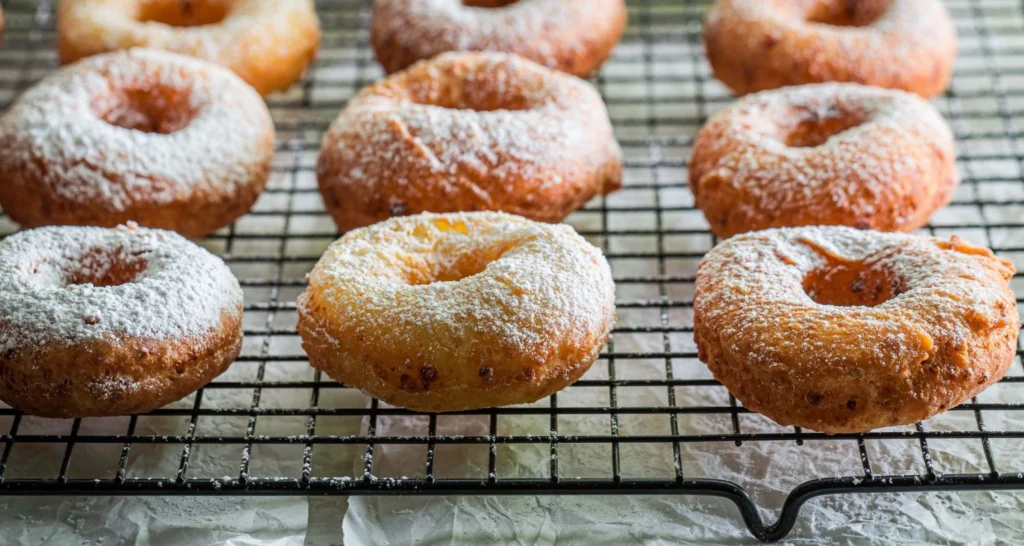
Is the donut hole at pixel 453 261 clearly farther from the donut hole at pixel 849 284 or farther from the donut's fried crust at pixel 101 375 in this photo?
the donut hole at pixel 849 284

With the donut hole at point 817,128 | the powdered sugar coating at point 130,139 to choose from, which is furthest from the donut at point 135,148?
the donut hole at point 817,128

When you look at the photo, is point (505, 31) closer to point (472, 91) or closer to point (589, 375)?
point (472, 91)

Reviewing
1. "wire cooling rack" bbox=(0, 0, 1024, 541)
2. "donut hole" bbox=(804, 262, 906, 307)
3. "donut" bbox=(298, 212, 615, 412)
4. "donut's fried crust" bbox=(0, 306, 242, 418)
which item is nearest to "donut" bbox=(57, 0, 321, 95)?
"wire cooling rack" bbox=(0, 0, 1024, 541)

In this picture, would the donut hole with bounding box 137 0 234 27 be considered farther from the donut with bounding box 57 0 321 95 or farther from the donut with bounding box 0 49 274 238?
the donut with bounding box 0 49 274 238

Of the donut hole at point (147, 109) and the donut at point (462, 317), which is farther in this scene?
the donut hole at point (147, 109)

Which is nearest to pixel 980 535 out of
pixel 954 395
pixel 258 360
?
pixel 954 395

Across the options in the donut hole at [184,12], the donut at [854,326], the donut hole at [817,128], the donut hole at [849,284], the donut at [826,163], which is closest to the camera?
the donut at [854,326]

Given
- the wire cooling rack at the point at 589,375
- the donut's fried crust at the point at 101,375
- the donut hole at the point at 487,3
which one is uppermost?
the donut hole at the point at 487,3

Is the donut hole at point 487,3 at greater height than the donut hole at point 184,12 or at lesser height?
greater

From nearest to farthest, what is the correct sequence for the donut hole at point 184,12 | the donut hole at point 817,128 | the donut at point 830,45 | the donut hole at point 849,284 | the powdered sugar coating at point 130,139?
the donut hole at point 849,284
the powdered sugar coating at point 130,139
the donut hole at point 817,128
the donut at point 830,45
the donut hole at point 184,12
